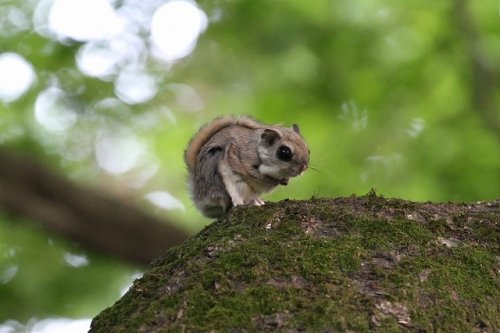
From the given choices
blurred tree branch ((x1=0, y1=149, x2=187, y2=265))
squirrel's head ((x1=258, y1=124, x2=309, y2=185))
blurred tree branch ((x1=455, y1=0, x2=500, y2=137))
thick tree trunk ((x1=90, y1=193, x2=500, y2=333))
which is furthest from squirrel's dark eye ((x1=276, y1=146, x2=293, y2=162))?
blurred tree branch ((x1=455, y1=0, x2=500, y2=137))

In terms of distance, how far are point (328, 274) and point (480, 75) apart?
663cm

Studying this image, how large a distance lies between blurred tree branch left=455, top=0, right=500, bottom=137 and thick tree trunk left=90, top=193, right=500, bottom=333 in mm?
5566

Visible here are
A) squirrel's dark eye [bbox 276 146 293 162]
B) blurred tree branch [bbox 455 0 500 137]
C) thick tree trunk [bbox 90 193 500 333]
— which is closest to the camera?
thick tree trunk [bbox 90 193 500 333]

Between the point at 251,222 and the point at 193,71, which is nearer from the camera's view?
the point at 251,222

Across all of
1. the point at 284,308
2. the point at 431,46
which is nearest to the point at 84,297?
the point at 431,46

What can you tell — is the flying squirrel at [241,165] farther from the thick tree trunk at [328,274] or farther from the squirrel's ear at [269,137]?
the thick tree trunk at [328,274]

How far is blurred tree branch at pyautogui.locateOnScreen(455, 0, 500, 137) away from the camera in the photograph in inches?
356

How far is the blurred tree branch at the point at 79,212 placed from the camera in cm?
761

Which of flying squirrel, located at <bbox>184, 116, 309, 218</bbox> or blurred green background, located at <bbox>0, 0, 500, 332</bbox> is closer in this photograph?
flying squirrel, located at <bbox>184, 116, 309, 218</bbox>

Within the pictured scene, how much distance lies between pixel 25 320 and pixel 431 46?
5.28 metres

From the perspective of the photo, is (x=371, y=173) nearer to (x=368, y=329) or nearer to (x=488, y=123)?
(x=488, y=123)

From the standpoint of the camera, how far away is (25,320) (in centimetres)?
871

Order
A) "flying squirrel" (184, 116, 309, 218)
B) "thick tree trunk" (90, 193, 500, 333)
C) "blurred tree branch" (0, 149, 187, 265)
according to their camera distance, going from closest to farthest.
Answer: "thick tree trunk" (90, 193, 500, 333)
"flying squirrel" (184, 116, 309, 218)
"blurred tree branch" (0, 149, 187, 265)

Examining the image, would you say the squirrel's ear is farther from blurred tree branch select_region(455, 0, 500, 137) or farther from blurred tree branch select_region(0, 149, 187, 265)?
blurred tree branch select_region(455, 0, 500, 137)
